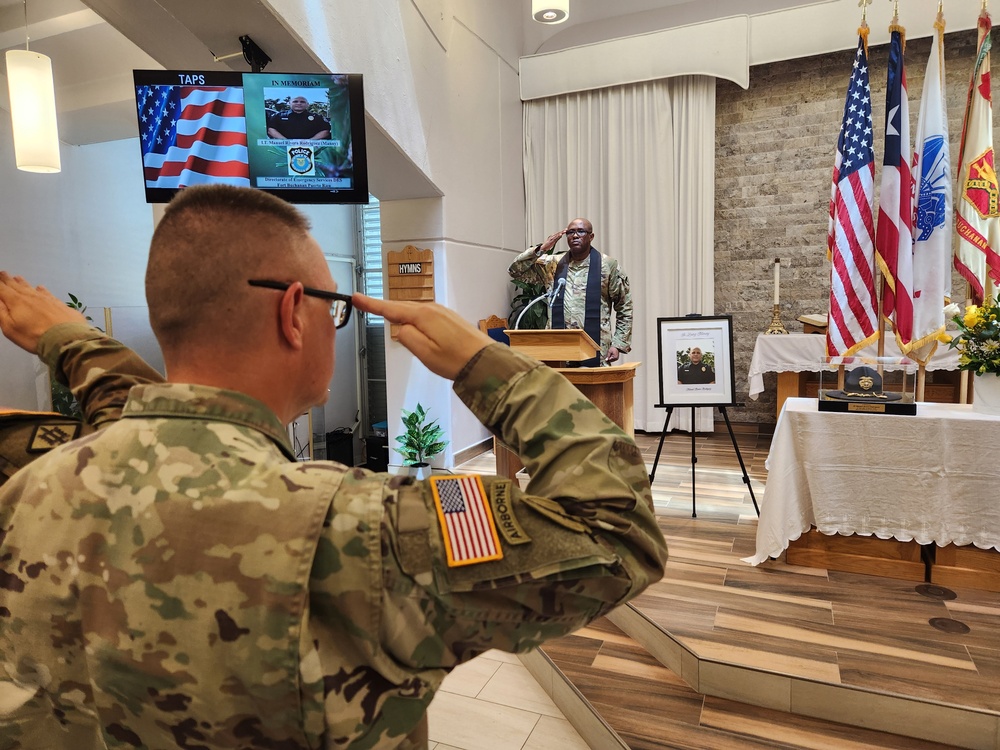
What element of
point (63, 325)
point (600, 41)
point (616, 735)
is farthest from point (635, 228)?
point (63, 325)

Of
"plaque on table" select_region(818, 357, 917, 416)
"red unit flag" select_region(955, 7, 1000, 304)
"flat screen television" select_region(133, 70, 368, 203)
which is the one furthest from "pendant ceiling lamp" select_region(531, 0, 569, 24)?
"plaque on table" select_region(818, 357, 917, 416)

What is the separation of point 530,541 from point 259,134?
207cm

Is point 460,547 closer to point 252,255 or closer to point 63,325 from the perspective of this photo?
point 252,255

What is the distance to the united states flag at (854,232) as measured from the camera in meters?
3.41

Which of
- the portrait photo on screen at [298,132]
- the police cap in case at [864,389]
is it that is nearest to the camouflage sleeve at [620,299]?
the police cap in case at [864,389]

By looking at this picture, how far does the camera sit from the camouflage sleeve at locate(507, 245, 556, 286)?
407cm

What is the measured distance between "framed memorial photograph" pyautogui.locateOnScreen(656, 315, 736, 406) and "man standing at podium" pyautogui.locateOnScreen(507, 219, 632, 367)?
317mm

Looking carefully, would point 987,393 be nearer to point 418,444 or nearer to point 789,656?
point 789,656

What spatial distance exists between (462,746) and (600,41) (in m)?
6.26

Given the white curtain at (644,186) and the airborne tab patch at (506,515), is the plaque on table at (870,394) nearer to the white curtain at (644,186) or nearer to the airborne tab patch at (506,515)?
the airborne tab patch at (506,515)

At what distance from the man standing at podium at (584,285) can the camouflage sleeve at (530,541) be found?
10.7 ft

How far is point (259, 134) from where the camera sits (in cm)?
221

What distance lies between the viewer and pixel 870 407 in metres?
Answer: 2.85

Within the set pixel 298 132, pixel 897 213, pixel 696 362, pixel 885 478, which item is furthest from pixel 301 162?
pixel 897 213
